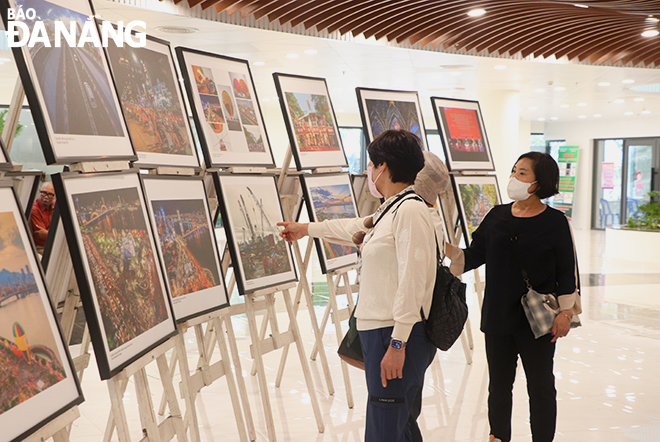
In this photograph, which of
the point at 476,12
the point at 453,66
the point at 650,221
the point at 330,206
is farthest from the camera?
the point at 650,221

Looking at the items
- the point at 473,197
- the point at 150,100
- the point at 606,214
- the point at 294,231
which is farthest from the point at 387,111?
the point at 606,214

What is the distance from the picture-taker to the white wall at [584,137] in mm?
17984

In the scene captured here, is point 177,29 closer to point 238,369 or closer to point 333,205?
point 333,205

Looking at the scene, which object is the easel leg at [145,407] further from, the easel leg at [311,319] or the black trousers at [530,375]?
the easel leg at [311,319]

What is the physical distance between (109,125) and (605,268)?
986 cm

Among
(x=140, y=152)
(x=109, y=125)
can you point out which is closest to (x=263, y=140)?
(x=140, y=152)

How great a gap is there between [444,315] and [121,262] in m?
1.11

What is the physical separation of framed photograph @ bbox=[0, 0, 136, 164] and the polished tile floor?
1954 mm

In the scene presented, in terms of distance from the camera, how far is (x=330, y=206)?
403 centimetres

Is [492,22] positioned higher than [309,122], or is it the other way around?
[492,22]

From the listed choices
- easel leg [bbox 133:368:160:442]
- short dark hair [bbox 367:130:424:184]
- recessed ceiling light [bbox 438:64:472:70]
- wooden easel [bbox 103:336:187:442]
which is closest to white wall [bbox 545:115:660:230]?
recessed ceiling light [bbox 438:64:472:70]

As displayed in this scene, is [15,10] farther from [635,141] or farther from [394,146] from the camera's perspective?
[635,141]

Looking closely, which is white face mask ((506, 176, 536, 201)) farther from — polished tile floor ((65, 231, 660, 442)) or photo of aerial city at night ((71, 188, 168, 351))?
photo of aerial city at night ((71, 188, 168, 351))

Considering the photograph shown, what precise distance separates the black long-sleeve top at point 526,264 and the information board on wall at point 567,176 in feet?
56.6
